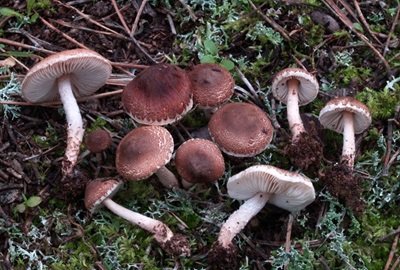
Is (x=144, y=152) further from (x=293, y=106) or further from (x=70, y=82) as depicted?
(x=293, y=106)

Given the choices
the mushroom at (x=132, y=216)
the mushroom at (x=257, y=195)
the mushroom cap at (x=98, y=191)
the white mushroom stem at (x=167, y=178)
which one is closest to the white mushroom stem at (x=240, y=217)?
the mushroom at (x=257, y=195)

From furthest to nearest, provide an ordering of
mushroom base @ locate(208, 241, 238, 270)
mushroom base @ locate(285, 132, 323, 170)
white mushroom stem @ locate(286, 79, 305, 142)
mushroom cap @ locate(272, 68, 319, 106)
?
white mushroom stem @ locate(286, 79, 305, 142)
mushroom cap @ locate(272, 68, 319, 106)
mushroom base @ locate(285, 132, 323, 170)
mushroom base @ locate(208, 241, 238, 270)

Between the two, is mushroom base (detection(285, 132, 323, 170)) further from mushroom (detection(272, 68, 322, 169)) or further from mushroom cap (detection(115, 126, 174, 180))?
mushroom cap (detection(115, 126, 174, 180))

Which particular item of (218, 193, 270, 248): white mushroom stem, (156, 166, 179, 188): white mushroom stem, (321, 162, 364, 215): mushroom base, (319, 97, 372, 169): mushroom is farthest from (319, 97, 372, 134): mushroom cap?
(156, 166, 179, 188): white mushroom stem

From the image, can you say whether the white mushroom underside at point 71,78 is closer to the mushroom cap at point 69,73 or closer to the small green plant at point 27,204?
the mushroom cap at point 69,73

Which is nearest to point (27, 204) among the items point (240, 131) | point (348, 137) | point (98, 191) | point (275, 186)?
point (98, 191)

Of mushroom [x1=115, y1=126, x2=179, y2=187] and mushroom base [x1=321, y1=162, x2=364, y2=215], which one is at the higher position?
mushroom [x1=115, y1=126, x2=179, y2=187]

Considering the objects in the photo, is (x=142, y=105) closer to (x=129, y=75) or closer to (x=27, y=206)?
(x=129, y=75)
